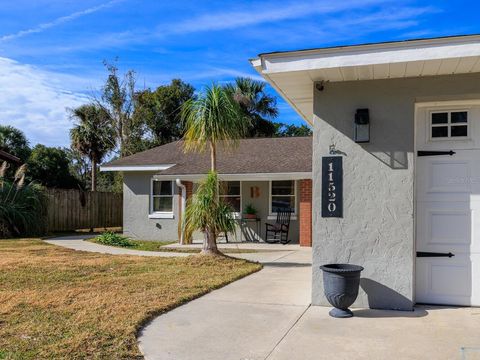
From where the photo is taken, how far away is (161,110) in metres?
34.0

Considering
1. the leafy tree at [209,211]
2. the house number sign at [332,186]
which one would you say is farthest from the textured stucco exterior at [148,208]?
the house number sign at [332,186]

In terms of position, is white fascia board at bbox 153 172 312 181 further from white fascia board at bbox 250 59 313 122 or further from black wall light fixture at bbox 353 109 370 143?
black wall light fixture at bbox 353 109 370 143

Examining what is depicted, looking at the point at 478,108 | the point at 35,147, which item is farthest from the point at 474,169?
the point at 35,147

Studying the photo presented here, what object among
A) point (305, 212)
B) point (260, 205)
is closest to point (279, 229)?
point (260, 205)

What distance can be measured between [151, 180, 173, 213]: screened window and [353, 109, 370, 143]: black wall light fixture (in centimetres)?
1289

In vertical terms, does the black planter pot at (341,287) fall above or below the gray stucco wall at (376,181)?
below

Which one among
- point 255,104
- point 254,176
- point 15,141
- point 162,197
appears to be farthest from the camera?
point 15,141

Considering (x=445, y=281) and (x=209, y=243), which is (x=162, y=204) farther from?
(x=445, y=281)

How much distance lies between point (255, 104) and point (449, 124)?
77.5 ft

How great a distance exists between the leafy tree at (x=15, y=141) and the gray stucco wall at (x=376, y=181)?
3154 cm

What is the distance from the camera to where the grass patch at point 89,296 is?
5117 mm

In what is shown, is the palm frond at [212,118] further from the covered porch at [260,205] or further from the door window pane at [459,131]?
the door window pane at [459,131]

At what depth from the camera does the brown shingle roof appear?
53.9 feet

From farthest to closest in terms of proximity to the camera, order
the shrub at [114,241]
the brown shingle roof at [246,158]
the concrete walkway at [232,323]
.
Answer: the brown shingle roof at [246,158] → the shrub at [114,241] → the concrete walkway at [232,323]
